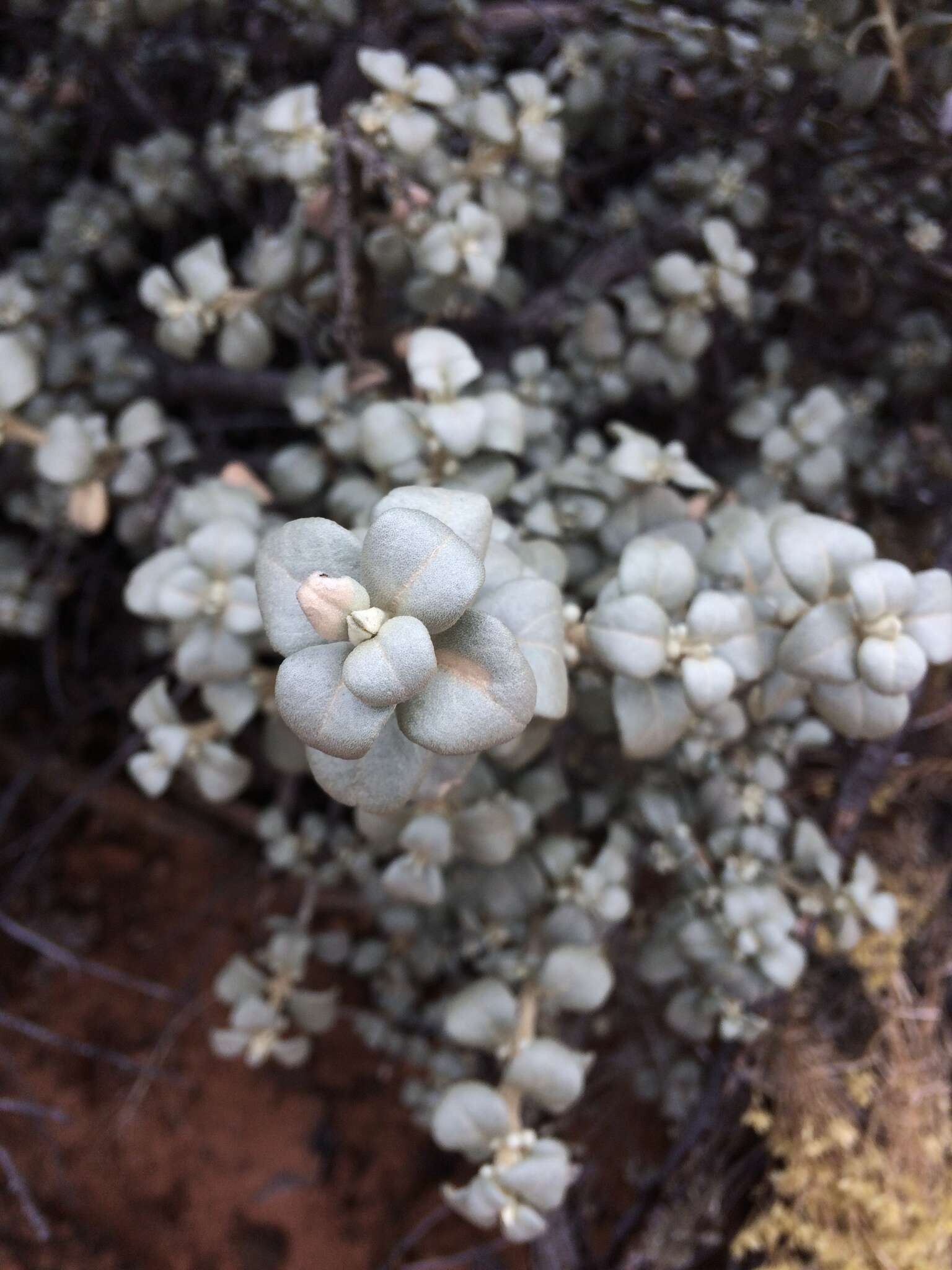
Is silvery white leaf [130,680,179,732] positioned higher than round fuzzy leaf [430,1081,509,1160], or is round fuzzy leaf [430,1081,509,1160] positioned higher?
silvery white leaf [130,680,179,732]

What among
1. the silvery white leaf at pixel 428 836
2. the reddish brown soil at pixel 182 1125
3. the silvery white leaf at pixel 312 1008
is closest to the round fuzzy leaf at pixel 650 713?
the silvery white leaf at pixel 428 836

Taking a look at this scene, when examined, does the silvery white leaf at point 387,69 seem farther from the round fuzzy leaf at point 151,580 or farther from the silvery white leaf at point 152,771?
the silvery white leaf at point 152,771

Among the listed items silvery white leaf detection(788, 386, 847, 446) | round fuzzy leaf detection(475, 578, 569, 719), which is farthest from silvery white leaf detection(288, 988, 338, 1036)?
silvery white leaf detection(788, 386, 847, 446)

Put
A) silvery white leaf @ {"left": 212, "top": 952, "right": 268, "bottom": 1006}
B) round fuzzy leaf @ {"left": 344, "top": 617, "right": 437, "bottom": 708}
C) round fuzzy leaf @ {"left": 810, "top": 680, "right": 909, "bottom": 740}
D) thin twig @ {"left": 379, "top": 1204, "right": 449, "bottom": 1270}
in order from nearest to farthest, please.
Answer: round fuzzy leaf @ {"left": 344, "top": 617, "right": 437, "bottom": 708}, round fuzzy leaf @ {"left": 810, "top": 680, "right": 909, "bottom": 740}, silvery white leaf @ {"left": 212, "top": 952, "right": 268, "bottom": 1006}, thin twig @ {"left": 379, "top": 1204, "right": 449, "bottom": 1270}

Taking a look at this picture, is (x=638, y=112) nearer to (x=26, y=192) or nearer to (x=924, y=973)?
(x=26, y=192)

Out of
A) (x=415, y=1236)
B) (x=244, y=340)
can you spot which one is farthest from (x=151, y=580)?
(x=415, y=1236)

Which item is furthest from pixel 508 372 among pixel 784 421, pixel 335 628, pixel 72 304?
pixel 335 628

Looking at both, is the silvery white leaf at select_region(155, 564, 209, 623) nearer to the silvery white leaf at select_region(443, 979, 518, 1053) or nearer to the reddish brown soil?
the silvery white leaf at select_region(443, 979, 518, 1053)

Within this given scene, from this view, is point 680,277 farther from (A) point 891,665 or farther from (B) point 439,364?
(A) point 891,665
